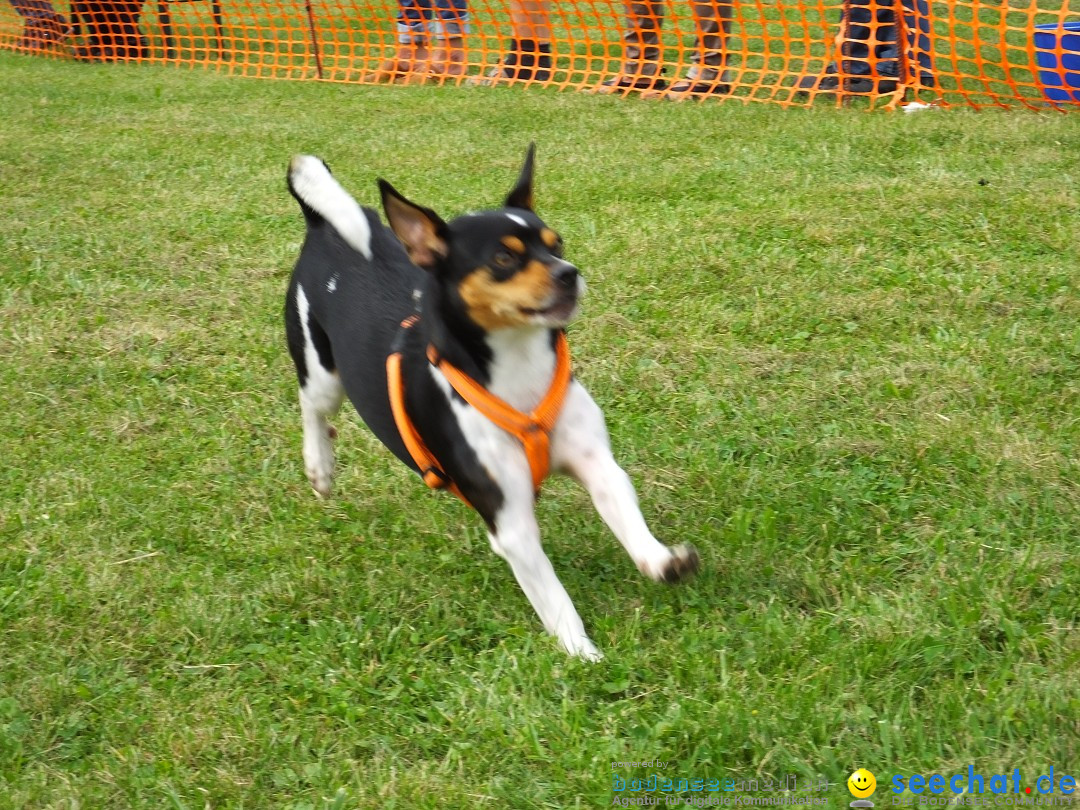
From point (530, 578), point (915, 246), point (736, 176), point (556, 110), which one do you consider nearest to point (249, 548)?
point (530, 578)

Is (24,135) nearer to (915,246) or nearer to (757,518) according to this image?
(915,246)

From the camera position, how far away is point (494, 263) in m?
3.33

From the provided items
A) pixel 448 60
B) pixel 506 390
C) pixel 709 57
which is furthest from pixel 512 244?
pixel 448 60

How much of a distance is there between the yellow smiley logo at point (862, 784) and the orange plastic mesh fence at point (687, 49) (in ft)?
25.6

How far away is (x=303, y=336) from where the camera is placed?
4578 millimetres

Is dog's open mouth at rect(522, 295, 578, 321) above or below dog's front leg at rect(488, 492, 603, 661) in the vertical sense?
above

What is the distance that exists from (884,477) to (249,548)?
228cm

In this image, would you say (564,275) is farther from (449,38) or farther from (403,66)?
(403,66)

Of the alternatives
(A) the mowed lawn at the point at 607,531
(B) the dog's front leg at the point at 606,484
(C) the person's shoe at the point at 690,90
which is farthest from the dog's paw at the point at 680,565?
(C) the person's shoe at the point at 690,90

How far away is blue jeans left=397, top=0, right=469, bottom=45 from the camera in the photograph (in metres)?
13.3

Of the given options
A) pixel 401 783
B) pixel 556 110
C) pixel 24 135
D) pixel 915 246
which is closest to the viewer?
pixel 401 783

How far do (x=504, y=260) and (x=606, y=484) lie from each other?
0.71 m

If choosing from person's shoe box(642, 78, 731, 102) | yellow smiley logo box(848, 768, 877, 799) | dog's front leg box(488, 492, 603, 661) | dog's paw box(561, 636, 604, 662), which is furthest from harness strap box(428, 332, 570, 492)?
person's shoe box(642, 78, 731, 102)

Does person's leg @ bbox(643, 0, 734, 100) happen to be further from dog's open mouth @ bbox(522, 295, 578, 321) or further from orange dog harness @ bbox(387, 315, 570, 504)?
dog's open mouth @ bbox(522, 295, 578, 321)
